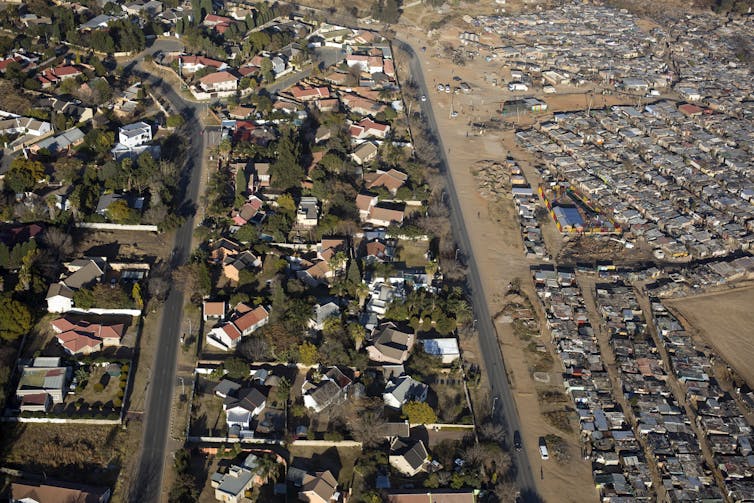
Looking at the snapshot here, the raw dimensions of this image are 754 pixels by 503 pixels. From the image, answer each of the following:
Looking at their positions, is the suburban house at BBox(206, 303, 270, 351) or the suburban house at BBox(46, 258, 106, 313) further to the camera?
the suburban house at BBox(46, 258, 106, 313)

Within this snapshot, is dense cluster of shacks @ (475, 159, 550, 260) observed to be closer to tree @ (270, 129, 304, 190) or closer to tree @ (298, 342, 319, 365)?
tree @ (270, 129, 304, 190)

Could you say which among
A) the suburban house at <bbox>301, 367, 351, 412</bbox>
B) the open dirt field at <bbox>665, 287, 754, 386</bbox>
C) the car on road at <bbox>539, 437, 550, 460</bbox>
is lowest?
the open dirt field at <bbox>665, 287, 754, 386</bbox>

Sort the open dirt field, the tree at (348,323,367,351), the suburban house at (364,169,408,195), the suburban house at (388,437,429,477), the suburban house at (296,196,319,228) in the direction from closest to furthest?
the suburban house at (388,437,429,477) < the tree at (348,323,367,351) < the open dirt field < the suburban house at (296,196,319,228) < the suburban house at (364,169,408,195)

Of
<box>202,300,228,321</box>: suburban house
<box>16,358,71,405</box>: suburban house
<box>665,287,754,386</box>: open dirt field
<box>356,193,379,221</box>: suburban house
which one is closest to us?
<box>16,358,71,405</box>: suburban house

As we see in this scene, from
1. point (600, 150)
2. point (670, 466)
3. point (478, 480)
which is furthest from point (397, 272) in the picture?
point (600, 150)

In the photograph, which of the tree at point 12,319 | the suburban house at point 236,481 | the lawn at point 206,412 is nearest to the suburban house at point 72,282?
the tree at point 12,319

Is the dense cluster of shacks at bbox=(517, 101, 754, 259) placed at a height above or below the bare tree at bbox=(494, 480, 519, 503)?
below

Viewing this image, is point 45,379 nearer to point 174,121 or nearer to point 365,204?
point 365,204

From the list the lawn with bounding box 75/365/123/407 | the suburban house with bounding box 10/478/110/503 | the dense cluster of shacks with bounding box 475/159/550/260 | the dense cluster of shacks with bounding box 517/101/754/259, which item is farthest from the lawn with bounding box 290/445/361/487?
the dense cluster of shacks with bounding box 517/101/754/259
